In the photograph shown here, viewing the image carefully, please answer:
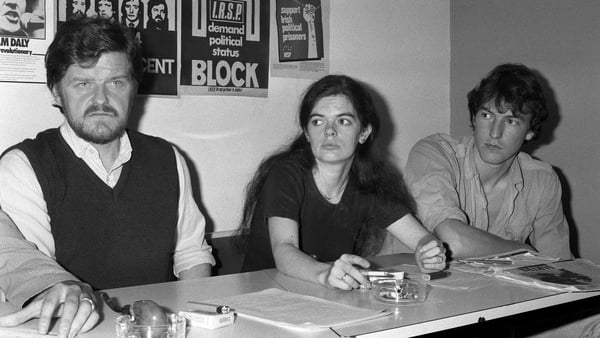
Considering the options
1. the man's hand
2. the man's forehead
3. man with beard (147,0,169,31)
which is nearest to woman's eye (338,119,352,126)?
the man's forehead

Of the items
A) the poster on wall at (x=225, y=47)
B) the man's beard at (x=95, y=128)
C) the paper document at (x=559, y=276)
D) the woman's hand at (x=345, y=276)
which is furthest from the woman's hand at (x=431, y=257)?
the poster on wall at (x=225, y=47)

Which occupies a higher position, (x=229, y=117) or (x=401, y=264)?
(x=229, y=117)

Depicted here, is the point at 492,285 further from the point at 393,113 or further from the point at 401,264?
the point at 393,113

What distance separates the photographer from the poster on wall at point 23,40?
Answer: 7.19 feet

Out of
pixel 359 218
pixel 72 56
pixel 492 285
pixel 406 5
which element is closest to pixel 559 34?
pixel 406 5

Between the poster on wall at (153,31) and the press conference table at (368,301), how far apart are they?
981mm

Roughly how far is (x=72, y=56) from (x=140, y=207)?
47cm

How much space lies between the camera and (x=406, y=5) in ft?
10.7

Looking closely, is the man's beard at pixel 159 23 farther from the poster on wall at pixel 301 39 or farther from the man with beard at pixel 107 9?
the poster on wall at pixel 301 39

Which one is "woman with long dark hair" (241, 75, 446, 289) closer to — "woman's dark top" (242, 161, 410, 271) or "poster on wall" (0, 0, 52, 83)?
"woman's dark top" (242, 161, 410, 271)

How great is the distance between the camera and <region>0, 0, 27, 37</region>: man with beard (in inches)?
85.8

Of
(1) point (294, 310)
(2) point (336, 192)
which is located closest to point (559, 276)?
(2) point (336, 192)

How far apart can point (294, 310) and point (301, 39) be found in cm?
169

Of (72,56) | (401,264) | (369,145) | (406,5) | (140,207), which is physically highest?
(406,5)
